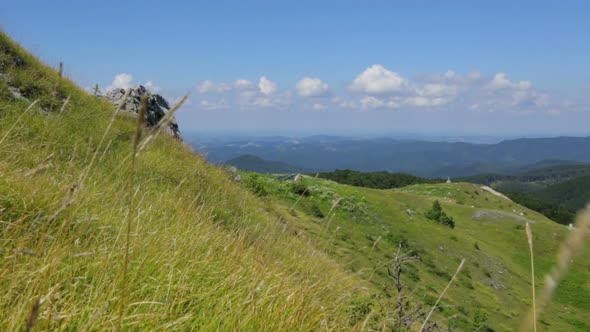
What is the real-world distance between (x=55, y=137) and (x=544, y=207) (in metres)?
119

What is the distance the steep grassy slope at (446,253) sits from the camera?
693 inches

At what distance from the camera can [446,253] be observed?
28344mm

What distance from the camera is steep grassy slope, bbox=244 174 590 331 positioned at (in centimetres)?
1761

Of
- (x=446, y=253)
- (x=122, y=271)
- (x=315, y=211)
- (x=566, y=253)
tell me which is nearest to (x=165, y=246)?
(x=122, y=271)

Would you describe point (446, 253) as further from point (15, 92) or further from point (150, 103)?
point (15, 92)

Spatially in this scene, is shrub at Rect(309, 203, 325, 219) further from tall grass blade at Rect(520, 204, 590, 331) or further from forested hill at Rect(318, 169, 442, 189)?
forested hill at Rect(318, 169, 442, 189)

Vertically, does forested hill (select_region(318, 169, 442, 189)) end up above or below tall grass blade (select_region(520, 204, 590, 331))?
below

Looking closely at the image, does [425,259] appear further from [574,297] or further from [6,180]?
[6,180]

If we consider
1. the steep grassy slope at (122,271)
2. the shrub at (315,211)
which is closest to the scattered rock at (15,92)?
the steep grassy slope at (122,271)

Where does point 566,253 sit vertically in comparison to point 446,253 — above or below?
above

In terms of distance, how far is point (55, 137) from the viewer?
8.05 metres

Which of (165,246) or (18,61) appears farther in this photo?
(18,61)

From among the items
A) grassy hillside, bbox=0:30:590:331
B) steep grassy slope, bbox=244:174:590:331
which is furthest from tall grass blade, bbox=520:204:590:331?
steep grassy slope, bbox=244:174:590:331

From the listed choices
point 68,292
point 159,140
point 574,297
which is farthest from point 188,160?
point 574,297
